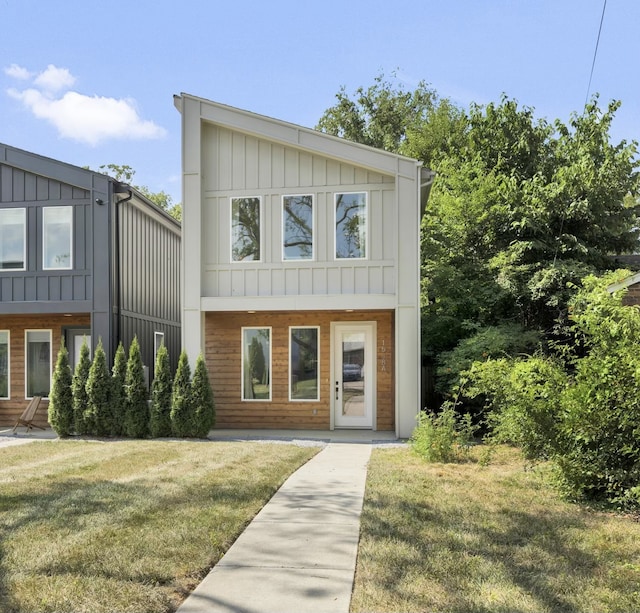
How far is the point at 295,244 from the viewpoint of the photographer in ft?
41.3

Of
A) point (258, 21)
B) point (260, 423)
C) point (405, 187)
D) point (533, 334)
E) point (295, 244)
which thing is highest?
point (258, 21)

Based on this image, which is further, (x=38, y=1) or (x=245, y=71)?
(x=245, y=71)

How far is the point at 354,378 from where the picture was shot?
43.1ft

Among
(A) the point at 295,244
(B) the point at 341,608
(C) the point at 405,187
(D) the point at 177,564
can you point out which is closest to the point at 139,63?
(A) the point at 295,244

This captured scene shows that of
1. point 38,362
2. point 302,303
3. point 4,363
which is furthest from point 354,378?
point 4,363

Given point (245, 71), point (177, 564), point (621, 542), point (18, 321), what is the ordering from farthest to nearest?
1. point (18, 321)
2. point (245, 71)
3. point (621, 542)
4. point (177, 564)

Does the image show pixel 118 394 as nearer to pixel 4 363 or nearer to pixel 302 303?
pixel 302 303

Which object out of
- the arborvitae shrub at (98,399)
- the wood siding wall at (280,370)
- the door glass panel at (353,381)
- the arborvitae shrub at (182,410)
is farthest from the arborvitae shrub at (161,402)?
the door glass panel at (353,381)

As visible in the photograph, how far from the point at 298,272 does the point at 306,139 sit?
266 centimetres

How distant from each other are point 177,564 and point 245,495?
221cm

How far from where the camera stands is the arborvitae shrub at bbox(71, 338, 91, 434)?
39.8ft

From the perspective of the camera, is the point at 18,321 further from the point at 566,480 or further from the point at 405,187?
the point at 566,480

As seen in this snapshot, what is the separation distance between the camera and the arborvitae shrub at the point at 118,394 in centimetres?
1202

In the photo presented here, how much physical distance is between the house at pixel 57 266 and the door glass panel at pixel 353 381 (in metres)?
4.91
